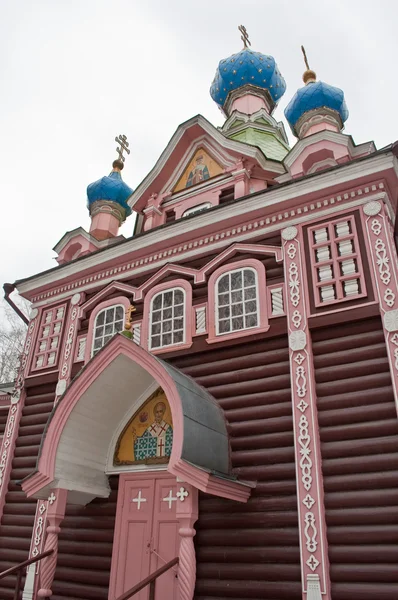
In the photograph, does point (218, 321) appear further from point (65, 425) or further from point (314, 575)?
point (314, 575)

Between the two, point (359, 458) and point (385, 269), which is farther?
point (385, 269)

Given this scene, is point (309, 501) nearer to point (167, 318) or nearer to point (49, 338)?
point (167, 318)

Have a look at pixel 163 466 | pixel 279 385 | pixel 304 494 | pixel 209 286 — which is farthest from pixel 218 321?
pixel 304 494

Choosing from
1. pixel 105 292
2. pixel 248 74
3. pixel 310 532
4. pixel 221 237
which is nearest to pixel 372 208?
pixel 221 237

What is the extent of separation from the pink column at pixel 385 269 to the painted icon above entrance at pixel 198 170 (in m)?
4.07

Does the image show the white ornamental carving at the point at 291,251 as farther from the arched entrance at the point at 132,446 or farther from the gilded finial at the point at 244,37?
the gilded finial at the point at 244,37

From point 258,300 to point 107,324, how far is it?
10.7 feet

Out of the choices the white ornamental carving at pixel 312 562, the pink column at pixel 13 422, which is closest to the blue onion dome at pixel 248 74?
the pink column at pixel 13 422

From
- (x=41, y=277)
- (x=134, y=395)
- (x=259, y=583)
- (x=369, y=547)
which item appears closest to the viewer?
(x=369, y=547)

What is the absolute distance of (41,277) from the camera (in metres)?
10.9

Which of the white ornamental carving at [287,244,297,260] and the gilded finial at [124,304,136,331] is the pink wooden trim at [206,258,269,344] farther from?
the gilded finial at [124,304,136,331]

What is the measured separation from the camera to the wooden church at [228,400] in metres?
5.95

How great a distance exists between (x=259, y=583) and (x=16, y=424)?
18.9 ft

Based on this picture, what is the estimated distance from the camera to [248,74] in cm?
1458
